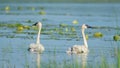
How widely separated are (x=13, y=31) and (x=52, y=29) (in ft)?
6.50

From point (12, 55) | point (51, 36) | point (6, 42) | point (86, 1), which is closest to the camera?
point (12, 55)

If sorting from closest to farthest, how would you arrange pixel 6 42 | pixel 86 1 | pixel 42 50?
pixel 42 50 < pixel 6 42 < pixel 86 1

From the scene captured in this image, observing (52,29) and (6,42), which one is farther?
(52,29)

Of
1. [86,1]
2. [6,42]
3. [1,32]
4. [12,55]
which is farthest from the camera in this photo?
[86,1]

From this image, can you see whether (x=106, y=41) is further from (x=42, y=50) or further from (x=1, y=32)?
(x=1, y=32)

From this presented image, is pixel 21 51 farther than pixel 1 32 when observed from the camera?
No

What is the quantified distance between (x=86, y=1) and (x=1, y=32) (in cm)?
4303

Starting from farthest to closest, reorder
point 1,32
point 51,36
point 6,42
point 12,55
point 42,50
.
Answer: point 1,32, point 51,36, point 6,42, point 42,50, point 12,55

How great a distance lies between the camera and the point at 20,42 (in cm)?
2248

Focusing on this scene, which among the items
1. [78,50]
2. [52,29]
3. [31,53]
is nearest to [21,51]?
[31,53]

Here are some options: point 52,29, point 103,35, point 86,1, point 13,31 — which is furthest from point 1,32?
point 86,1

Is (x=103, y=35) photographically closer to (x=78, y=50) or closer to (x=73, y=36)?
(x=73, y=36)

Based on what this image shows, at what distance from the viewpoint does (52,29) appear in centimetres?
2814

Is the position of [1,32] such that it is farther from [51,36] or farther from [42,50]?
[42,50]
